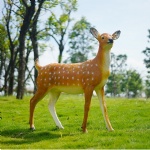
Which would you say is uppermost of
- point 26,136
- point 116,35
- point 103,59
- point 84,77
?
point 116,35

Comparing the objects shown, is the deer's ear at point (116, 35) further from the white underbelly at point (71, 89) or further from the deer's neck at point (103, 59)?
the white underbelly at point (71, 89)

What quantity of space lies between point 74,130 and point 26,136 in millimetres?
1631

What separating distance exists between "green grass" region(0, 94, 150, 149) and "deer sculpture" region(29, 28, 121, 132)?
0.62m

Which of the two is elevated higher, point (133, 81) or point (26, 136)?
point (133, 81)

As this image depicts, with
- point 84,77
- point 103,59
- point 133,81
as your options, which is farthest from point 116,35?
point 133,81

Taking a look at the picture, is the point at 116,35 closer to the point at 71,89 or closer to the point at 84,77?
the point at 84,77

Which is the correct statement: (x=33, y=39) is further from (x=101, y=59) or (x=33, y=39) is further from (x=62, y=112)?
(x=101, y=59)

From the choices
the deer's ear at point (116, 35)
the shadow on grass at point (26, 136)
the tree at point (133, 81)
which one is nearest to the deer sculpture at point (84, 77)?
the deer's ear at point (116, 35)

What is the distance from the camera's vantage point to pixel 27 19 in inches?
858

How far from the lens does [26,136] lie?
34.6 ft

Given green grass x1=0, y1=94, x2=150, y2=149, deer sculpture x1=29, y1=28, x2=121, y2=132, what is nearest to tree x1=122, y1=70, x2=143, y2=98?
green grass x1=0, y1=94, x2=150, y2=149

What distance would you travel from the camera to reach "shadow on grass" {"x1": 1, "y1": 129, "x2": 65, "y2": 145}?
31.9ft

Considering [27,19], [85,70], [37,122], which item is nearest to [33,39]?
[27,19]

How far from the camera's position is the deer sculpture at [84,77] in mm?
10242
